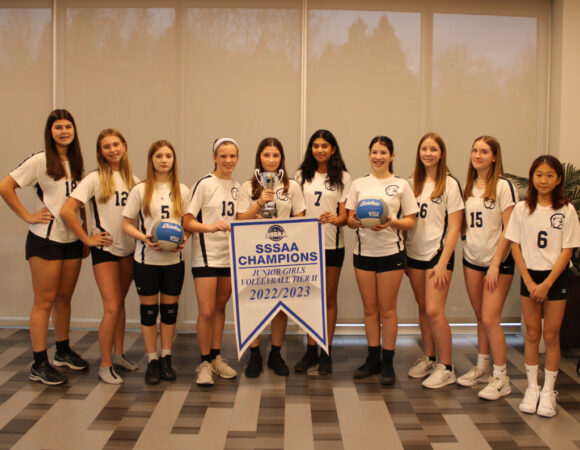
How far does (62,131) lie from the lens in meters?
3.43

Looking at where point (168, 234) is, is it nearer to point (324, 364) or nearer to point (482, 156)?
point (324, 364)

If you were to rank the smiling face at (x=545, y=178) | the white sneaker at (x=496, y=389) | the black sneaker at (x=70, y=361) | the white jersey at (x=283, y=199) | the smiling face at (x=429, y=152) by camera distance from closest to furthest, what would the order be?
the smiling face at (x=545, y=178)
the white sneaker at (x=496, y=389)
the smiling face at (x=429, y=152)
the white jersey at (x=283, y=199)
the black sneaker at (x=70, y=361)

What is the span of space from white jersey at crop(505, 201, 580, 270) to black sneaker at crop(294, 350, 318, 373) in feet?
4.91

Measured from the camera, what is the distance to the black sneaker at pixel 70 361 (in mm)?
3744

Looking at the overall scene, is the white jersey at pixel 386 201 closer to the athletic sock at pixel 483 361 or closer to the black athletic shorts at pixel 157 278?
the athletic sock at pixel 483 361

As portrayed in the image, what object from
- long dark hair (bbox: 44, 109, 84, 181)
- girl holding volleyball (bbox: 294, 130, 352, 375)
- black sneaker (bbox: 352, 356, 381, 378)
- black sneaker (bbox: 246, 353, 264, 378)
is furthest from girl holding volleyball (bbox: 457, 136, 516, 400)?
long dark hair (bbox: 44, 109, 84, 181)

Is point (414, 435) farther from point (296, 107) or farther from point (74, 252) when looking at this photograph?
point (296, 107)

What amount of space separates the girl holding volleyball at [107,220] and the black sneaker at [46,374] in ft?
0.82

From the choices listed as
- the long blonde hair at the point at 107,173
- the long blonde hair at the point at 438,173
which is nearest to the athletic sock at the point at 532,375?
the long blonde hair at the point at 438,173

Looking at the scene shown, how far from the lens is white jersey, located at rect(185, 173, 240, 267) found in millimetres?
3432

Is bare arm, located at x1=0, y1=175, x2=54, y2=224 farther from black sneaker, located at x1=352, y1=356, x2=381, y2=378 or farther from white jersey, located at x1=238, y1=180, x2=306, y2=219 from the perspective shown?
black sneaker, located at x1=352, y1=356, x2=381, y2=378

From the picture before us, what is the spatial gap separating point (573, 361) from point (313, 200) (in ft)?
7.32

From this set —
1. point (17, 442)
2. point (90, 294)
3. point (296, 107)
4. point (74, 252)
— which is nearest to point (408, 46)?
point (296, 107)

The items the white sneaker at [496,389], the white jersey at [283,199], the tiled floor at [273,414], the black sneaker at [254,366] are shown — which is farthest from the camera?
the black sneaker at [254,366]
